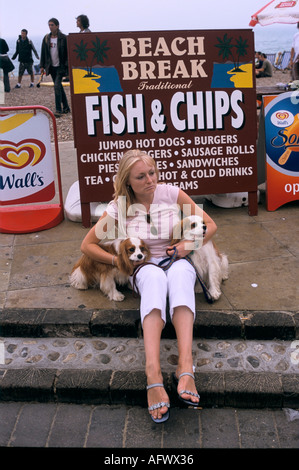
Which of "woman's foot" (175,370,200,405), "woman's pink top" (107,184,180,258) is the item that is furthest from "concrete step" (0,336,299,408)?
"woman's pink top" (107,184,180,258)

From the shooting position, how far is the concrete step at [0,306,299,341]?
3.17 metres

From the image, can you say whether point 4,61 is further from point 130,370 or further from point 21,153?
point 130,370

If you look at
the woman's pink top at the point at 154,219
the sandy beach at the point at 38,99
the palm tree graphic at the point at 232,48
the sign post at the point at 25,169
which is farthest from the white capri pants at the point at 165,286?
the sandy beach at the point at 38,99

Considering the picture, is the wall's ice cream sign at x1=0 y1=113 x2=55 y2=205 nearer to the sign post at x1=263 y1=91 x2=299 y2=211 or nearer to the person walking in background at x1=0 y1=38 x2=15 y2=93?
the sign post at x1=263 y1=91 x2=299 y2=211

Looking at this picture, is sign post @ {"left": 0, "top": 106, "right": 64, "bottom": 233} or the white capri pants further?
sign post @ {"left": 0, "top": 106, "right": 64, "bottom": 233}

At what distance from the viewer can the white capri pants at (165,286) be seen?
113 inches

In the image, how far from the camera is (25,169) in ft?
15.9

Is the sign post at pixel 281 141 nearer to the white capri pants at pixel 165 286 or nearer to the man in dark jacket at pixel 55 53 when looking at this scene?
the white capri pants at pixel 165 286

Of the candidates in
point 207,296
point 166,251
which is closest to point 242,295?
point 207,296

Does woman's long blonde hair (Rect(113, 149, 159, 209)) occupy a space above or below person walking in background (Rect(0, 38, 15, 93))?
below

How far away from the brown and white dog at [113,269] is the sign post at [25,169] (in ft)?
4.52

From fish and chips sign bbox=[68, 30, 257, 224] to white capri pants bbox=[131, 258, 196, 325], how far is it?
71.1 inches

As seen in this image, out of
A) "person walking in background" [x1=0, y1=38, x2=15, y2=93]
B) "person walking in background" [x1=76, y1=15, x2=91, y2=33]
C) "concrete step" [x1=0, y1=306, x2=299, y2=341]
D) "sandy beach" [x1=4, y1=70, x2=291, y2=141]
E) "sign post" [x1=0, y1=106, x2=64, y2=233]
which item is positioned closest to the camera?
"concrete step" [x1=0, y1=306, x2=299, y2=341]

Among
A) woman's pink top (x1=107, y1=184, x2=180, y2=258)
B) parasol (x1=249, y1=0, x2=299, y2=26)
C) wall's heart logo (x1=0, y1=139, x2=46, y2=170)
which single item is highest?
parasol (x1=249, y1=0, x2=299, y2=26)
